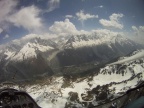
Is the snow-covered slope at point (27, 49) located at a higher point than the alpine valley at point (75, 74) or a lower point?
higher

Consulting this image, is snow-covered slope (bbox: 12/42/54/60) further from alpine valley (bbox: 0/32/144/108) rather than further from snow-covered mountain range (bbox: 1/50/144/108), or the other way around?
snow-covered mountain range (bbox: 1/50/144/108)

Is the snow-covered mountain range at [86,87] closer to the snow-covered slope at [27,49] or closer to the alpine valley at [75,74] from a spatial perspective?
the alpine valley at [75,74]

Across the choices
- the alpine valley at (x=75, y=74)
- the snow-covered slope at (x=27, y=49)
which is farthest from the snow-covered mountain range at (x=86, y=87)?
the snow-covered slope at (x=27, y=49)

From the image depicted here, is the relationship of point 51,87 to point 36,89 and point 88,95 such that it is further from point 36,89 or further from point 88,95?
point 88,95

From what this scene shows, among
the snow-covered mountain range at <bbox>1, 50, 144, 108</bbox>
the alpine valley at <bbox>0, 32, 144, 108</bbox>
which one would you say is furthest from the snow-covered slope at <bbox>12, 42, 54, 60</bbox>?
the snow-covered mountain range at <bbox>1, 50, 144, 108</bbox>

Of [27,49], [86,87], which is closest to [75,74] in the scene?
[86,87]

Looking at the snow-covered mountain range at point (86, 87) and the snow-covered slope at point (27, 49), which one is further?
the snow-covered slope at point (27, 49)

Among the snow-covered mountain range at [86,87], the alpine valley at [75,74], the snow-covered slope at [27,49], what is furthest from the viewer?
the snow-covered slope at [27,49]

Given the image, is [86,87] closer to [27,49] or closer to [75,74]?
[75,74]

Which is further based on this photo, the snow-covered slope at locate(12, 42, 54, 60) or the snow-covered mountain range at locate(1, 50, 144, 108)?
the snow-covered slope at locate(12, 42, 54, 60)
